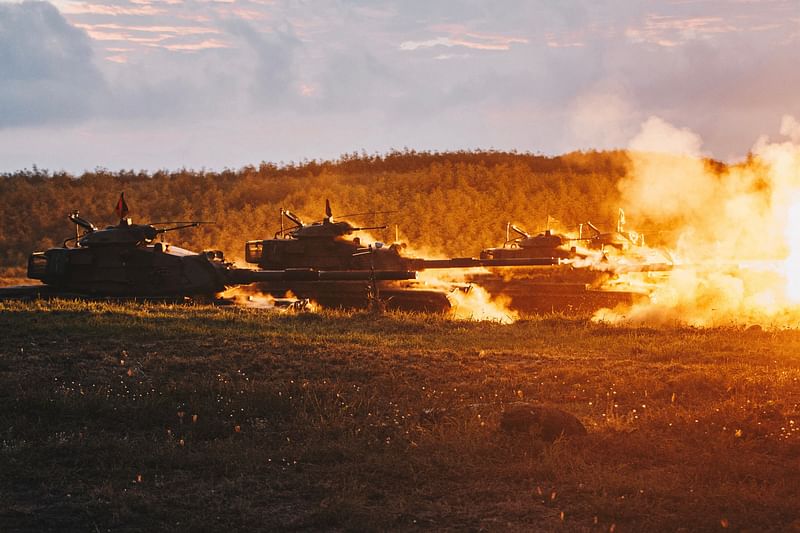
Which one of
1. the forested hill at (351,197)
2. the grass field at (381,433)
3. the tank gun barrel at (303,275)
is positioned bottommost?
the grass field at (381,433)

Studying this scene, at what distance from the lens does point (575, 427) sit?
9.70m

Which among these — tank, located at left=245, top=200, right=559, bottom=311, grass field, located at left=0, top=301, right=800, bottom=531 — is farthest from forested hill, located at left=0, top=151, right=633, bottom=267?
grass field, located at left=0, top=301, right=800, bottom=531

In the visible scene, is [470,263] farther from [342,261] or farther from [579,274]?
[579,274]

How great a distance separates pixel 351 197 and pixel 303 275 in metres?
32.7

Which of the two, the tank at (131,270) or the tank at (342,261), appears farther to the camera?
the tank at (342,261)

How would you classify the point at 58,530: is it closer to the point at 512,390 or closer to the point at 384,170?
the point at 512,390

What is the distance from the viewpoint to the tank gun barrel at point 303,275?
2133 cm

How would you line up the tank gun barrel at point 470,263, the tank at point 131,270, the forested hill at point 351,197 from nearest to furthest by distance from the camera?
the tank at point 131,270
the tank gun barrel at point 470,263
the forested hill at point 351,197

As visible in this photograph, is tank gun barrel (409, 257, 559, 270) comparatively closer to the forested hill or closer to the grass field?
the grass field

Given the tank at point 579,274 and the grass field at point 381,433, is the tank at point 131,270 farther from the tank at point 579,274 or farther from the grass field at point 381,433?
the tank at point 579,274

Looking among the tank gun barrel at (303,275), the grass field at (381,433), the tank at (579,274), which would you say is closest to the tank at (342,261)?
the tank gun barrel at (303,275)

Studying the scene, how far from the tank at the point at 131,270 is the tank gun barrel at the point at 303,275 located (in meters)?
0.02

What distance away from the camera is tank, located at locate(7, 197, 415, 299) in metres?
21.1

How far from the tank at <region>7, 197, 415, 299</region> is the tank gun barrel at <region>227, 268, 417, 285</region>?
0.08 feet
